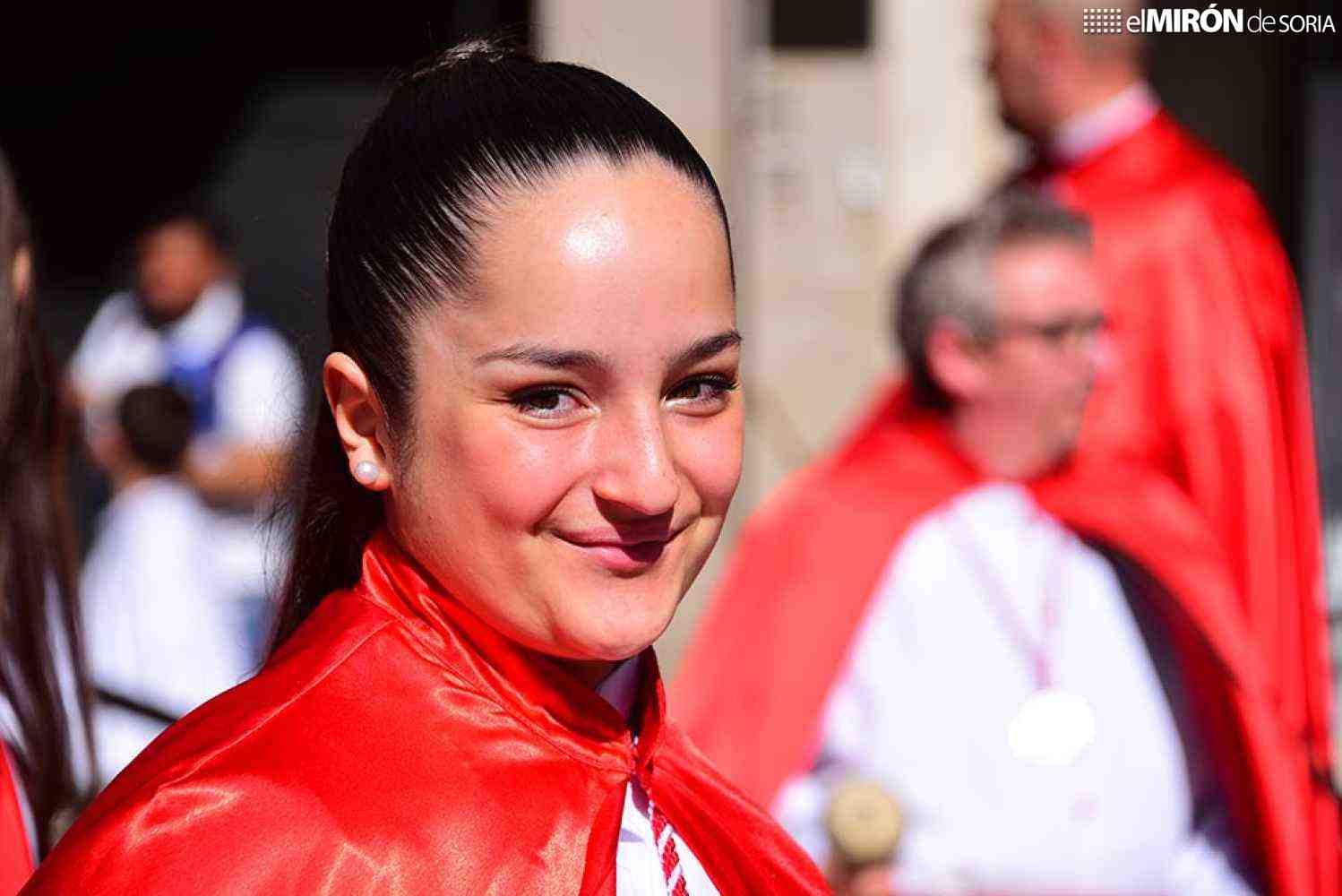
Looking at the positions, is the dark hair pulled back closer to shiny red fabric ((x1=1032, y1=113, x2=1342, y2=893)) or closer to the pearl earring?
the pearl earring

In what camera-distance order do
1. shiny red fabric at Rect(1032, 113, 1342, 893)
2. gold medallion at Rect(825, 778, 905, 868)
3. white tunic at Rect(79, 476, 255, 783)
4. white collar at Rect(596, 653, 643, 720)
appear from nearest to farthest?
white collar at Rect(596, 653, 643, 720) < gold medallion at Rect(825, 778, 905, 868) < shiny red fabric at Rect(1032, 113, 1342, 893) < white tunic at Rect(79, 476, 255, 783)

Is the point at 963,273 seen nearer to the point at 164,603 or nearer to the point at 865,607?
the point at 865,607

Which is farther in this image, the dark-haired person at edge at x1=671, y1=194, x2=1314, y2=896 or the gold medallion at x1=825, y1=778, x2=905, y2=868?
the dark-haired person at edge at x1=671, y1=194, x2=1314, y2=896

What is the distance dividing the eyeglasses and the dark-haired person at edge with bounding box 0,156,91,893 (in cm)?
189

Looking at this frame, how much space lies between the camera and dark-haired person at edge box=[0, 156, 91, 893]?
8.21ft

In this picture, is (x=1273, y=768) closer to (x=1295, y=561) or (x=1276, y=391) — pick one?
(x=1295, y=561)

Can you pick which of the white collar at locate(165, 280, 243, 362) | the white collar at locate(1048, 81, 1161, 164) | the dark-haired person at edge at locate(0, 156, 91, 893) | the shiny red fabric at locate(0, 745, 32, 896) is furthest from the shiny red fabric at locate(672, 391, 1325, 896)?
the white collar at locate(165, 280, 243, 362)

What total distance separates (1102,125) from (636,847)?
10.5ft

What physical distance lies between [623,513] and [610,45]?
4664 mm

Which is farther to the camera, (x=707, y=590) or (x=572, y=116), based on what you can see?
(x=707, y=590)

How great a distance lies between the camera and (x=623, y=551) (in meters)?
1.70

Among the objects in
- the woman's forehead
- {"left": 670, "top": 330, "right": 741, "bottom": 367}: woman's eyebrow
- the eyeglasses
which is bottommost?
the eyeglasses

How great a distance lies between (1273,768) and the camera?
3717mm

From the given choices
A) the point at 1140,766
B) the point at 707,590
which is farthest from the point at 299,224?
the point at 1140,766
